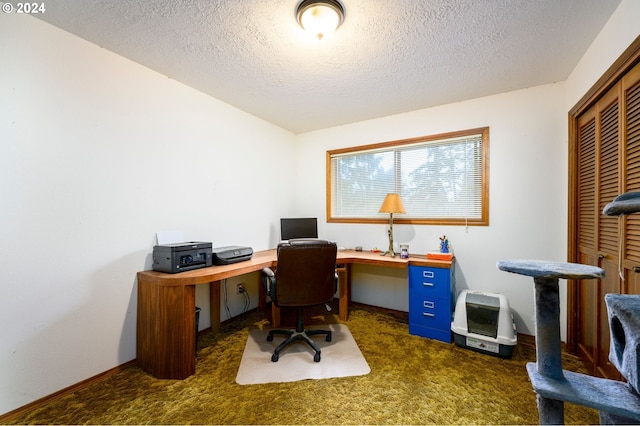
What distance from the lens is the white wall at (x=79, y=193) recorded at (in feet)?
5.11

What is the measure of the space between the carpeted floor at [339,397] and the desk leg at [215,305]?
1.29ft

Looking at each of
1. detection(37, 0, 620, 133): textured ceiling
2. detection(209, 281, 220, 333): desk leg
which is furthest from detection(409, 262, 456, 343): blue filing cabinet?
detection(209, 281, 220, 333): desk leg

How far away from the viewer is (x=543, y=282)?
0.99 m

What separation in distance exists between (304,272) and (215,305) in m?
1.19

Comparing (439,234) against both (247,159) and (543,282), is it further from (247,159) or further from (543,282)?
(247,159)

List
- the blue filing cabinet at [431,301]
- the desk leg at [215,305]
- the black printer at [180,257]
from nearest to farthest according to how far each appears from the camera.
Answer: the black printer at [180,257], the blue filing cabinet at [431,301], the desk leg at [215,305]

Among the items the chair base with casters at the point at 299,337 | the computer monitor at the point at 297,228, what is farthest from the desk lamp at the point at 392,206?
the chair base with casters at the point at 299,337

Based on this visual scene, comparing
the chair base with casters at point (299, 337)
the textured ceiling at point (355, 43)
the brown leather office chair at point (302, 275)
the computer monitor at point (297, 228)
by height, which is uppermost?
the textured ceiling at point (355, 43)

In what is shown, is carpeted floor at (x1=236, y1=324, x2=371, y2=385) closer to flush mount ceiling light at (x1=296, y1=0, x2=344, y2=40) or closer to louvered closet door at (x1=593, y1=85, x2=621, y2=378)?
louvered closet door at (x1=593, y1=85, x2=621, y2=378)

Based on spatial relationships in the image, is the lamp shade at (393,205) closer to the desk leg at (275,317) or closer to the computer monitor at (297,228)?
the computer monitor at (297,228)

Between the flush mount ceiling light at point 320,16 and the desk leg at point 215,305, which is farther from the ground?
the flush mount ceiling light at point 320,16

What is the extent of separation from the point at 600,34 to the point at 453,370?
262 centimetres

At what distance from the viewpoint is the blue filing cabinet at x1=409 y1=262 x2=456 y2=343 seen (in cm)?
245

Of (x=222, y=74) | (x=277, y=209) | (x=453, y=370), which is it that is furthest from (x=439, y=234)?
(x=222, y=74)
